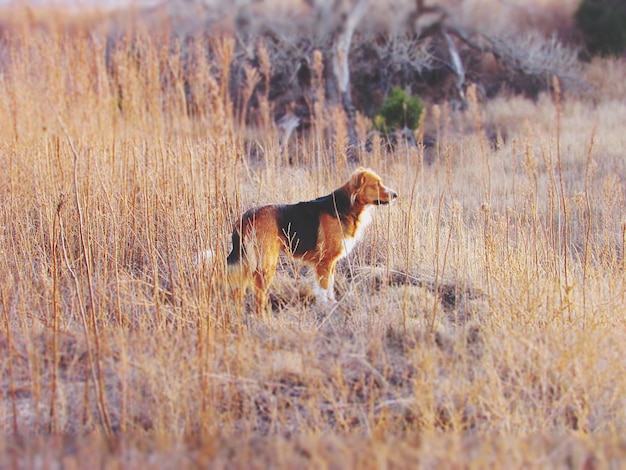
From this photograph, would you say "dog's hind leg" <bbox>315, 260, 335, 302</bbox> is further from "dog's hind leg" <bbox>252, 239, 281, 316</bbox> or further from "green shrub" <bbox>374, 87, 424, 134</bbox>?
"green shrub" <bbox>374, 87, 424, 134</bbox>

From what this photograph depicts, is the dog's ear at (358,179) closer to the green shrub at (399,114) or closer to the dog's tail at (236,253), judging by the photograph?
the dog's tail at (236,253)

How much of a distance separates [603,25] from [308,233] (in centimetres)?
1328

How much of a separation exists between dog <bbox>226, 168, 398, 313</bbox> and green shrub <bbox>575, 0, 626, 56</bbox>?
41.4ft

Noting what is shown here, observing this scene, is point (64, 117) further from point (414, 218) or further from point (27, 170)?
point (414, 218)

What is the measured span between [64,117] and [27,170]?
4.23 ft

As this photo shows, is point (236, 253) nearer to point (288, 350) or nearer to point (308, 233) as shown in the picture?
point (308, 233)

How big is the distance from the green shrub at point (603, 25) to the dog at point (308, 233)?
12617 mm

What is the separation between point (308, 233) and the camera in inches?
201

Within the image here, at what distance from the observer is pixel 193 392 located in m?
3.25

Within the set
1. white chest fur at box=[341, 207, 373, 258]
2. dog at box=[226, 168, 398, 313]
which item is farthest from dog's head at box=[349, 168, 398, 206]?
white chest fur at box=[341, 207, 373, 258]

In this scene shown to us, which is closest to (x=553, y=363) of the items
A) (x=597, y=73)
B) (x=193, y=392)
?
(x=193, y=392)

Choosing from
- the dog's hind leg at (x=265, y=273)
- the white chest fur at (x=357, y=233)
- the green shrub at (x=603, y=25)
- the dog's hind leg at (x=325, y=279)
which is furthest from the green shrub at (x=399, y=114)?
the dog's hind leg at (x=265, y=273)

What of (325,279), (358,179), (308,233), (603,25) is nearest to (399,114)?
(358,179)

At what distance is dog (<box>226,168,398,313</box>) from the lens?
471cm
